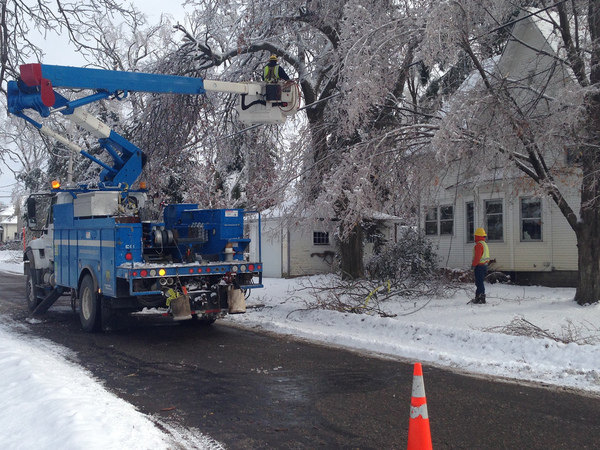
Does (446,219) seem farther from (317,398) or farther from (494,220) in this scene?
(317,398)

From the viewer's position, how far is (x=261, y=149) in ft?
53.9

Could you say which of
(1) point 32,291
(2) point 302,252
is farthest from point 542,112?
(2) point 302,252

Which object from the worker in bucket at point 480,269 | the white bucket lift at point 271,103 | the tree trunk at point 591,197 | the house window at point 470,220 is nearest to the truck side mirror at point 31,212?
the white bucket lift at point 271,103

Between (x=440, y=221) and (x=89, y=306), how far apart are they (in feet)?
44.4

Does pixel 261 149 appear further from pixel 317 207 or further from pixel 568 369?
pixel 568 369

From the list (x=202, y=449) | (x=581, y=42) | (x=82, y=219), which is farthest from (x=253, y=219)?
(x=202, y=449)

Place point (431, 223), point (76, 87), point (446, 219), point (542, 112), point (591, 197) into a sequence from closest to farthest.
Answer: point (76, 87) → point (591, 197) → point (542, 112) → point (446, 219) → point (431, 223)

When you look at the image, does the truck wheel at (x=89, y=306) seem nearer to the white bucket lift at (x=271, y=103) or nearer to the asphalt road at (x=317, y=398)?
the asphalt road at (x=317, y=398)

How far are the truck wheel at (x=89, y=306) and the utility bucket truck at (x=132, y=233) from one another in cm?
2

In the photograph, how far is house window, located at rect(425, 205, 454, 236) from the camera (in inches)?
818

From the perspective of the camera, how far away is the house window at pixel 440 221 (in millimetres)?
20766

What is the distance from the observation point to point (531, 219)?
57.7ft

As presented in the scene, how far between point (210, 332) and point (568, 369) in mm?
6376

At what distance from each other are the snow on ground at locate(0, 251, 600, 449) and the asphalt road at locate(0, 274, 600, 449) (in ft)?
1.38
